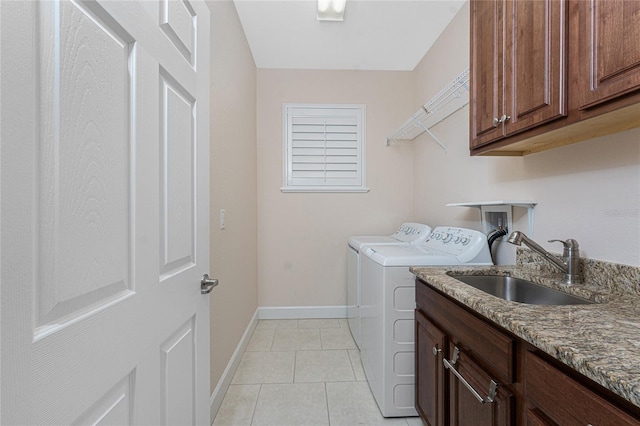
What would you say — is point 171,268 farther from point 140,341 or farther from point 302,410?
point 302,410

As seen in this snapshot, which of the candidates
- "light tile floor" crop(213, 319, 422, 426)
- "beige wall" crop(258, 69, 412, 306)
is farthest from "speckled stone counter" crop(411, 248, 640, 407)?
"beige wall" crop(258, 69, 412, 306)

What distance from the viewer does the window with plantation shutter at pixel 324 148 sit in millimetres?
3066

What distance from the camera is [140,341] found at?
660 mm

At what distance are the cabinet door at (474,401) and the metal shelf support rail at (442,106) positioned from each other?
5.01 ft

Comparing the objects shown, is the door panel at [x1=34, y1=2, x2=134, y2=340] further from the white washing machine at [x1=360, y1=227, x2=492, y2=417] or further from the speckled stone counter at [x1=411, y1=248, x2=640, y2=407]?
the white washing machine at [x1=360, y1=227, x2=492, y2=417]

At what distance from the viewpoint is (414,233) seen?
2.48 m

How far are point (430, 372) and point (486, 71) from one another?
4.68 feet

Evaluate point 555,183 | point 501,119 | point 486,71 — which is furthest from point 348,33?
point 555,183

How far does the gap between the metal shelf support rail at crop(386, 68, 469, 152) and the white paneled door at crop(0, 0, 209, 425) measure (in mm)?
1557

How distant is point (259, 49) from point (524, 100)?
2419 mm

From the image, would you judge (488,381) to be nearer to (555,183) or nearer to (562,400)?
(562,400)

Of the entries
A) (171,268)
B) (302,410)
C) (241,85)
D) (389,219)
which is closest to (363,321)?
(302,410)

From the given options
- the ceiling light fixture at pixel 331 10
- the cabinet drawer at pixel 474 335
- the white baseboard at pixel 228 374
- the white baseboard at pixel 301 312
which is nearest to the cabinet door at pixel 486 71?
the cabinet drawer at pixel 474 335

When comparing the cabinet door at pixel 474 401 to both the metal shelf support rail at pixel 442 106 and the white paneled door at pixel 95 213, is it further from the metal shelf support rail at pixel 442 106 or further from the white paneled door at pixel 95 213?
the metal shelf support rail at pixel 442 106
